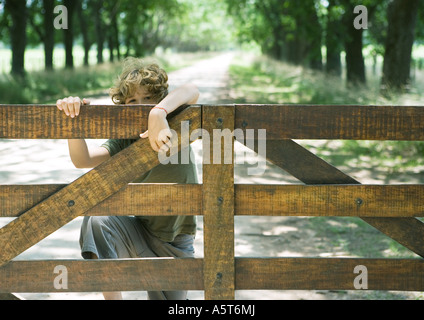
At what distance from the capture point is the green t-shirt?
341 cm

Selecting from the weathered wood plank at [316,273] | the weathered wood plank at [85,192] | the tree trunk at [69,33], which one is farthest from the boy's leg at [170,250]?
the tree trunk at [69,33]

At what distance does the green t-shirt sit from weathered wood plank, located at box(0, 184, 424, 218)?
1.38ft

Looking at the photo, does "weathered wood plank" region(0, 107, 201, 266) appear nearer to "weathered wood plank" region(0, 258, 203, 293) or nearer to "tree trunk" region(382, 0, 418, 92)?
"weathered wood plank" region(0, 258, 203, 293)

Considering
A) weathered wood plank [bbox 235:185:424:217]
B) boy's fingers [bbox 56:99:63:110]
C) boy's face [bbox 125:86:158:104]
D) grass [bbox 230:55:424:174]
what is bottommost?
grass [bbox 230:55:424:174]

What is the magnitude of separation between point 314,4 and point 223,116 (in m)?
20.7

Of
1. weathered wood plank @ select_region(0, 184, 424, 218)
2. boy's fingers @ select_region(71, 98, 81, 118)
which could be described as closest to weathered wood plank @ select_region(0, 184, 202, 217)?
weathered wood plank @ select_region(0, 184, 424, 218)

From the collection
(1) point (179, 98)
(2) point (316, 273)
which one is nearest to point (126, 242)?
(1) point (179, 98)

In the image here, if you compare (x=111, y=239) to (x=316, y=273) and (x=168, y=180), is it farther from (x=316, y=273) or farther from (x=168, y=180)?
(x=316, y=273)

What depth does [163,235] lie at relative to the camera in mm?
3451

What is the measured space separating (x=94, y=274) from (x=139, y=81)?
3.65 feet

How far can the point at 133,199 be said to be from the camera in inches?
117

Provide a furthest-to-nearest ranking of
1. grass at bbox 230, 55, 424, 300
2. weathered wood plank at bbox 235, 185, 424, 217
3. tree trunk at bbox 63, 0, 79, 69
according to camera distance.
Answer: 1. tree trunk at bbox 63, 0, 79, 69
2. grass at bbox 230, 55, 424, 300
3. weathered wood plank at bbox 235, 185, 424, 217

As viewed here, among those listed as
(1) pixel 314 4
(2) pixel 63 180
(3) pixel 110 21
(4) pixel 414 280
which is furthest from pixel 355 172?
(3) pixel 110 21
